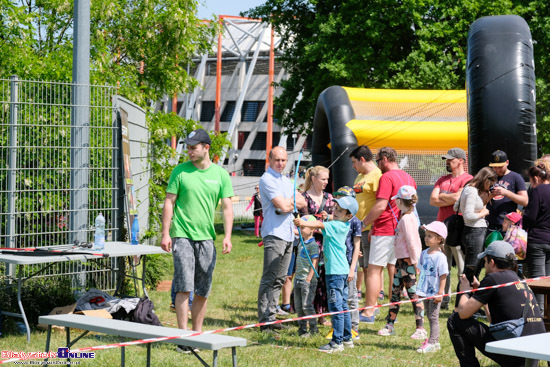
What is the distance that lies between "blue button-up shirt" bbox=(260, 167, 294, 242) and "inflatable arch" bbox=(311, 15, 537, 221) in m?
4.45

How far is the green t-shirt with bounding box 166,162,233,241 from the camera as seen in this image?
6.46 metres

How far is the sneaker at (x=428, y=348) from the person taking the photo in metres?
6.52

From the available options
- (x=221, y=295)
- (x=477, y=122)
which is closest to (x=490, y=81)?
(x=477, y=122)

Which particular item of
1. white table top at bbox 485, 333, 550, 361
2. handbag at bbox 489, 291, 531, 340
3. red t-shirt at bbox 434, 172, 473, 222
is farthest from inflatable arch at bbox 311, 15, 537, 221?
white table top at bbox 485, 333, 550, 361

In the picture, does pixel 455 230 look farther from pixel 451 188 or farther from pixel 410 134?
pixel 410 134

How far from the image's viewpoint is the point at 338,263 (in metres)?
6.59

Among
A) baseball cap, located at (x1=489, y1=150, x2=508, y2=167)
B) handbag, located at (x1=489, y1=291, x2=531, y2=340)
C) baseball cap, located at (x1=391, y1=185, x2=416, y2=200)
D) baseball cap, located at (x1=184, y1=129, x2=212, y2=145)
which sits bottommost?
handbag, located at (x1=489, y1=291, x2=531, y2=340)

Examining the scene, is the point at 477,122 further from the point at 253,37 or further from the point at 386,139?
the point at 253,37

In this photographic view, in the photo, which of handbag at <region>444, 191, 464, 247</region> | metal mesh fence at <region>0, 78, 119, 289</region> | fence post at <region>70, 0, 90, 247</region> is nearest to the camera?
handbag at <region>444, 191, 464, 247</region>

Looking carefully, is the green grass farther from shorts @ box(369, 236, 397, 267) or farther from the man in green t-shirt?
shorts @ box(369, 236, 397, 267)

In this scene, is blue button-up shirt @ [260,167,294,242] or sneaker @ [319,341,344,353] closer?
sneaker @ [319,341,344,353]

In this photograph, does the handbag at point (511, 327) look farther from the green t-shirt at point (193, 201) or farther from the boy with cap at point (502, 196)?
the boy with cap at point (502, 196)

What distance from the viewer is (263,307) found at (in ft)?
24.1

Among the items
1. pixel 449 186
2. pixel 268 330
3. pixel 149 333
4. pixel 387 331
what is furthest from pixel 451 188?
pixel 149 333
